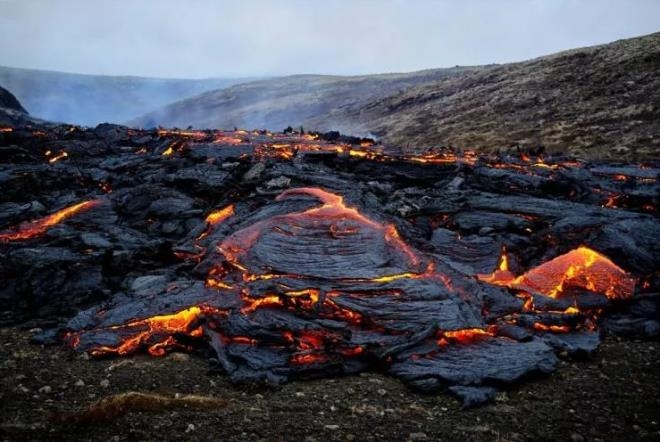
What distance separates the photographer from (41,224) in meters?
12.3

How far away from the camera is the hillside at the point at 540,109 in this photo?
3067cm

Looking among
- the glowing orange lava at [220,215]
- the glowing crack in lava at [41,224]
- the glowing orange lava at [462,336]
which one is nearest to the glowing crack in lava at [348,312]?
the glowing orange lava at [462,336]

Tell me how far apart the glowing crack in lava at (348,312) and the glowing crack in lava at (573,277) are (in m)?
0.03

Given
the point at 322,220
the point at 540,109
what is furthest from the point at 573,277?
the point at 540,109

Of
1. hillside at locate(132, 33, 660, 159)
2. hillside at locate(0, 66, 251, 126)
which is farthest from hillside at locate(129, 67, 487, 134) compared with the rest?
hillside at locate(0, 66, 251, 126)

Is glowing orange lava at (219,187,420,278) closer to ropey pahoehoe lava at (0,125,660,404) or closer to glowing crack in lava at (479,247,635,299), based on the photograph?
ropey pahoehoe lava at (0,125,660,404)

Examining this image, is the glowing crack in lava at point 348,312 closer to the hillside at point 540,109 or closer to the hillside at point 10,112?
the hillside at point 540,109

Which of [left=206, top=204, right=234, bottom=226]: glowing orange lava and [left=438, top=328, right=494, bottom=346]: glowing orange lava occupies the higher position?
[left=206, top=204, right=234, bottom=226]: glowing orange lava

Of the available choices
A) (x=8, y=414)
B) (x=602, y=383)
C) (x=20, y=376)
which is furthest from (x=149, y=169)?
(x=602, y=383)

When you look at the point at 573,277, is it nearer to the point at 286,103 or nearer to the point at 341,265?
the point at 341,265

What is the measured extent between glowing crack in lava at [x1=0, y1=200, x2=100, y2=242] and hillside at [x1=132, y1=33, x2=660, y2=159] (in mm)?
26686

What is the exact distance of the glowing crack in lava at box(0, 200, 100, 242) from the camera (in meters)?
11.7

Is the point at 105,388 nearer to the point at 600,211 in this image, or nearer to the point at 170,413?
the point at 170,413

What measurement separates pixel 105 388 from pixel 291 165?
940 centimetres
